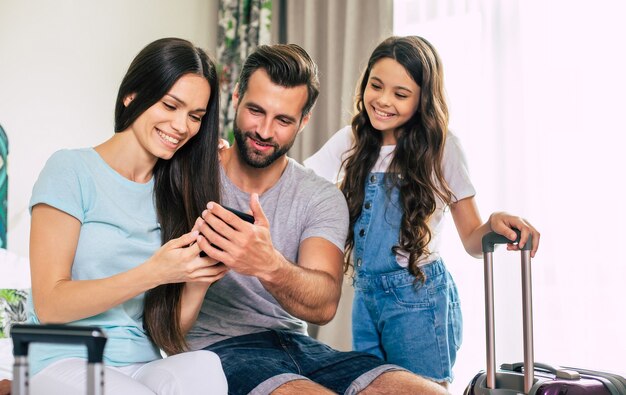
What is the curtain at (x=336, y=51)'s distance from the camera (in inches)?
142

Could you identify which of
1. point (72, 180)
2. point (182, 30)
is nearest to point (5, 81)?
point (182, 30)

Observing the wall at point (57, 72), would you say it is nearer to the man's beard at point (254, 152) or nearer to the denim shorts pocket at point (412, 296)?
the man's beard at point (254, 152)

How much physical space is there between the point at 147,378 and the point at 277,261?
0.39 metres

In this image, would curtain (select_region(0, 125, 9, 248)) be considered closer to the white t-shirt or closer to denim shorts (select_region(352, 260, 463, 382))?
the white t-shirt

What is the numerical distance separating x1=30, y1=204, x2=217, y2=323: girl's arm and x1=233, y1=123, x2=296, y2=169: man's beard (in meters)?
0.53

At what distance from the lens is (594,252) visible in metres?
2.98

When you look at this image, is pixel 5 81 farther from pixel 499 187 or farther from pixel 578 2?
pixel 578 2

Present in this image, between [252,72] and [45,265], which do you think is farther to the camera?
[252,72]

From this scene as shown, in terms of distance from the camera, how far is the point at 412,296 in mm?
2205

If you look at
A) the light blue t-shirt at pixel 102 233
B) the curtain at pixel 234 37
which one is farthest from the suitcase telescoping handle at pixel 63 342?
the curtain at pixel 234 37

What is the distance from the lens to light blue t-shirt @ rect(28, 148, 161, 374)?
1584 mm

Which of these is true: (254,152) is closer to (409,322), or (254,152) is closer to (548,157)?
(409,322)

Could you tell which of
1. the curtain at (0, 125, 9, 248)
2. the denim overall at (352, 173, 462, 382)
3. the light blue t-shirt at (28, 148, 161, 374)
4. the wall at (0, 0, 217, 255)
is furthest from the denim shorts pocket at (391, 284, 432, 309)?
the wall at (0, 0, 217, 255)

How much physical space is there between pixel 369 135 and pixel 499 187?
1.08 metres
